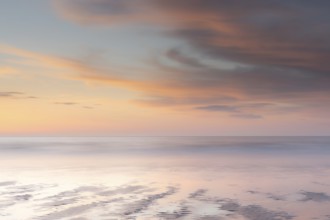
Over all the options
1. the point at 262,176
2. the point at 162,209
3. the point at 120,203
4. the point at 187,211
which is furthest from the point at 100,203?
the point at 262,176

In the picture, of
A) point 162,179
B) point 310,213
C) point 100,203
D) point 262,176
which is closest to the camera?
point 310,213

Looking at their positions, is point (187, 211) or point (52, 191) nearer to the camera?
point (187, 211)

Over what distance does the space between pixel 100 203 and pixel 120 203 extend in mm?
843

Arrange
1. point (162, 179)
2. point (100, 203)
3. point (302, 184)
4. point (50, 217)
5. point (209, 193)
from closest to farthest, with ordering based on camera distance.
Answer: point (50, 217)
point (100, 203)
point (209, 193)
point (302, 184)
point (162, 179)

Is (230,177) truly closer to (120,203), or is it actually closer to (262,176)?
(262,176)

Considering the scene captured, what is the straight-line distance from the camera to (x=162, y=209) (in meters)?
15.3

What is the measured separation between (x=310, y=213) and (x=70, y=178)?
15420mm

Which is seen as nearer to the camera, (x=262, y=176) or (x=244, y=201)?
(x=244, y=201)

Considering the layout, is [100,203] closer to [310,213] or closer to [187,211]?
[187,211]

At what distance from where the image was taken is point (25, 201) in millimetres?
16875

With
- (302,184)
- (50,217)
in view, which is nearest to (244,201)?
(302,184)

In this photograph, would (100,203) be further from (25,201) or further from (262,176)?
(262,176)

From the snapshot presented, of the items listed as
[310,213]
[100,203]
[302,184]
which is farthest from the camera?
[302,184]

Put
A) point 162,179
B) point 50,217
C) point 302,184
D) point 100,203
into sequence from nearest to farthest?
point 50,217, point 100,203, point 302,184, point 162,179
